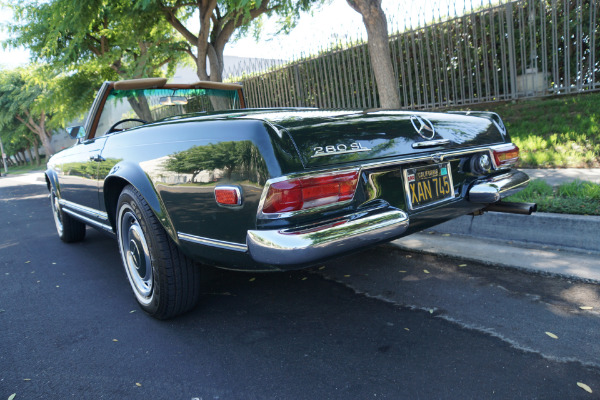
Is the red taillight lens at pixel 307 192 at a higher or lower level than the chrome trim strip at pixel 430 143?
lower

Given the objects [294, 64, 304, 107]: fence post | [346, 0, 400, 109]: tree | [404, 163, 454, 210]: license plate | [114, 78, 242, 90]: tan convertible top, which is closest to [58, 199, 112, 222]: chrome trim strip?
[114, 78, 242, 90]: tan convertible top

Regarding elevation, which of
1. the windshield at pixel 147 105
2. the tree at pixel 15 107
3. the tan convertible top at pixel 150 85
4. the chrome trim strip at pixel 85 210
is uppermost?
the tree at pixel 15 107

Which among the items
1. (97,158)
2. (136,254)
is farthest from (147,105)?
(136,254)

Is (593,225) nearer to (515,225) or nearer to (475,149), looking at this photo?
(515,225)

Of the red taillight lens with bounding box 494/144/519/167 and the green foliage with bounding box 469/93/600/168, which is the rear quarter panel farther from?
the green foliage with bounding box 469/93/600/168

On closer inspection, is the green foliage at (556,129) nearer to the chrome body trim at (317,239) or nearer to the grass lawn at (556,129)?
the grass lawn at (556,129)

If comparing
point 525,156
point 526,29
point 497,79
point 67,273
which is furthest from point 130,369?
point 526,29

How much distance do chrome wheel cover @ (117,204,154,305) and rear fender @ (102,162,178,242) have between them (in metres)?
0.20

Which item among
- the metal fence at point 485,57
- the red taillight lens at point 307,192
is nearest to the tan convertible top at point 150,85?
the red taillight lens at point 307,192

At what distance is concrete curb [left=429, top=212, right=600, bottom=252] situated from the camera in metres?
3.49

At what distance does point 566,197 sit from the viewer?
4207 millimetres

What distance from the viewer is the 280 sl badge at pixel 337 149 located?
219 cm

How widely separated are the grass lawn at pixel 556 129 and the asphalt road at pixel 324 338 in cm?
329

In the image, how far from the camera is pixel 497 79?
8.16m
